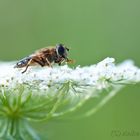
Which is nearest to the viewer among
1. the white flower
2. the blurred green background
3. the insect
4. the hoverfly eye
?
the white flower

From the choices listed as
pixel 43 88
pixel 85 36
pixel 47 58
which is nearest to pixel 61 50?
pixel 47 58

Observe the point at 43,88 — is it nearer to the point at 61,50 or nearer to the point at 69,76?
the point at 69,76

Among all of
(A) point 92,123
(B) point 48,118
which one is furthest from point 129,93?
(B) point 48,118

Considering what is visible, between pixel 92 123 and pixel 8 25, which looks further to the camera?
pixel 8 25

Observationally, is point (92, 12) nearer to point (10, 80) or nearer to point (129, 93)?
point (129, 93)

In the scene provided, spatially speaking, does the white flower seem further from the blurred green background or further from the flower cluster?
the blurred green background

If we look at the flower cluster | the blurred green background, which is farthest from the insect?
the blurred green background

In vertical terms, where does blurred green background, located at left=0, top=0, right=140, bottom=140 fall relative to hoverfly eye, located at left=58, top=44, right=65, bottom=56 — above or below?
above
